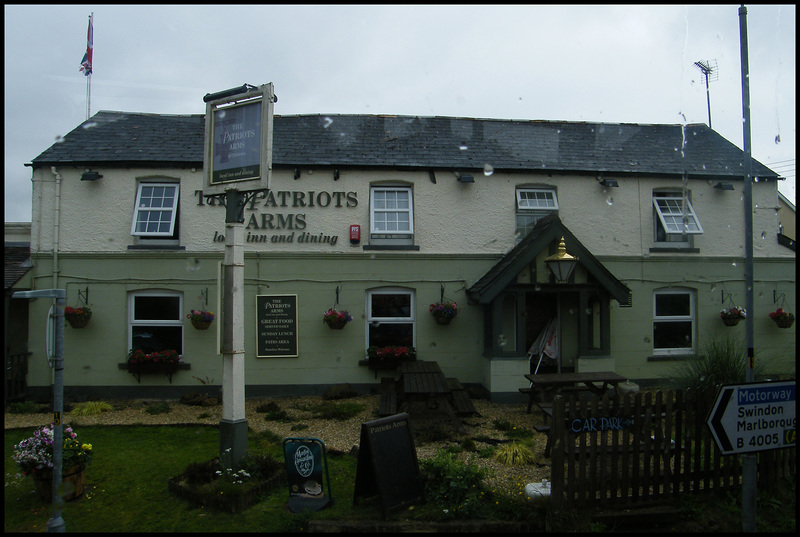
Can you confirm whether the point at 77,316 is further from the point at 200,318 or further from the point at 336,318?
the point at 336,318

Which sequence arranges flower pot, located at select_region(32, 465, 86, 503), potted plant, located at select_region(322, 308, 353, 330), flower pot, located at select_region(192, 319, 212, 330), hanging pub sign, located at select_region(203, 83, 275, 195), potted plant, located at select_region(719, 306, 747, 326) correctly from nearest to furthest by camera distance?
flower pot, located at select_region(32, 465, 86, 503)
hanging pub sign, located at select_region(203, 83, 275, 195)
flower pot, located at select_region(192, 319, 212, 330)
potted plant, located at select_region(322, 308, 353, 330)
potted plant, located at select_region(719, 306, 747, 326)

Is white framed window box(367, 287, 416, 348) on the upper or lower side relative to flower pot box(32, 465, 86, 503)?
upper

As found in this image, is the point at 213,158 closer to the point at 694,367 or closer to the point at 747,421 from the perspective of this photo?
the point at 747,421

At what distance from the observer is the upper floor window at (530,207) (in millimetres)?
13078

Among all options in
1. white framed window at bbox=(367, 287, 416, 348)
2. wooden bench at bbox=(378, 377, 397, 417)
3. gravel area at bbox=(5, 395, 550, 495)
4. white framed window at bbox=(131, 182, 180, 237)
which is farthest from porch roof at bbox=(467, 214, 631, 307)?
white framed window at bbox=(131, 182, 180, 237)

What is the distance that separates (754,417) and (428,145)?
10.3m

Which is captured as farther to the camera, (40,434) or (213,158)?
(213,158)

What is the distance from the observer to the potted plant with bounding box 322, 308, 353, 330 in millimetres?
12031

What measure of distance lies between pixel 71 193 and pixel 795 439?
14.0 meters

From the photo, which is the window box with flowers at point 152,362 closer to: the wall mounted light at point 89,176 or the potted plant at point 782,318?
the wall mounted light at point 89,176

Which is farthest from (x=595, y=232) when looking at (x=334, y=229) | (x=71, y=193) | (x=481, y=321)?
(x=71, y=193)

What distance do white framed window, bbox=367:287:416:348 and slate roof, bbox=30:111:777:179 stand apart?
10.2ft

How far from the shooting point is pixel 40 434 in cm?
618

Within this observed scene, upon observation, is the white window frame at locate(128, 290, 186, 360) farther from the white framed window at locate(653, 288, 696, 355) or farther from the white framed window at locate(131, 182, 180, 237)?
the white framed window at locate(653, 288, 696, 355)
